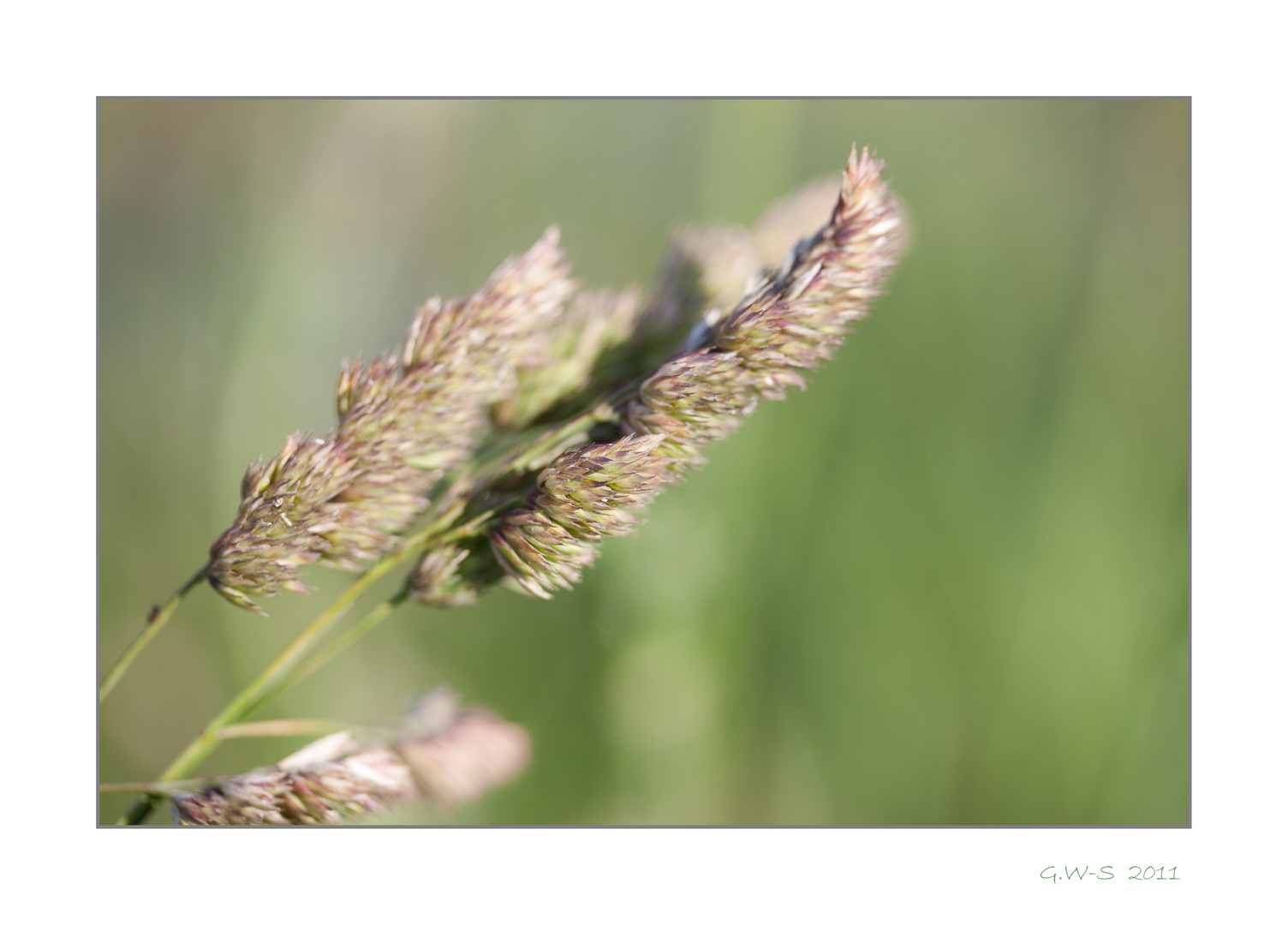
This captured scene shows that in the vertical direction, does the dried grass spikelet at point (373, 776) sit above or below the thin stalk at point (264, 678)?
below

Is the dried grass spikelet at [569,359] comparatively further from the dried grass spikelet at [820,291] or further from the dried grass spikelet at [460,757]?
the dried grass spikelet at [460,757]

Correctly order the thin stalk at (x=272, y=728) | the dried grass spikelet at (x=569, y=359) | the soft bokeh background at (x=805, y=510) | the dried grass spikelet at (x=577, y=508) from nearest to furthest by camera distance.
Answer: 1. the dried grass spikelet at (x=577, y=508)
2. the thin stalk at (x=272, y=728)
3. the dried grass spikelet at (x=569, y=359)
4. the soft bokeh background at (x=805, y=510)

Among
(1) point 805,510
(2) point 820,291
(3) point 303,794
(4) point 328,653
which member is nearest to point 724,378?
(2) point 820,291

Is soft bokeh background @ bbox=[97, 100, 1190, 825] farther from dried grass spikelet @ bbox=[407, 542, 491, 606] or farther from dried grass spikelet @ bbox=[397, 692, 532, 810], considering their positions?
dried grass spikelet @ bbox=[407, 542, 491, 606]

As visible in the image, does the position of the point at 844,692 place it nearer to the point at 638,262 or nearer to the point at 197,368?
the point at 638,262

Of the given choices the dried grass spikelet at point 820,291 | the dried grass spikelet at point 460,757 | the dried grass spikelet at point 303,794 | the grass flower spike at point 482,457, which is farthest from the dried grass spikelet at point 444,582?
the dried grass spikelet at point 820,291
